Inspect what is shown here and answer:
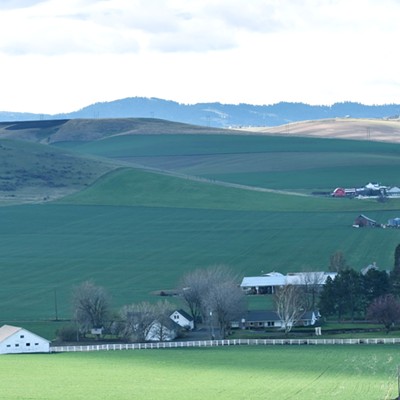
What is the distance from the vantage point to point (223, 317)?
71.9 metres

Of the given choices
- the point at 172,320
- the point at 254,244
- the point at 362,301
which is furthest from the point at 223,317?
the point at 254,244

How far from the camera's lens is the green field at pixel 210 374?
45875 millimetres

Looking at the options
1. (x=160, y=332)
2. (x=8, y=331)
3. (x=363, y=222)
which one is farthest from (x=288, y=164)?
(x=8, y=331)

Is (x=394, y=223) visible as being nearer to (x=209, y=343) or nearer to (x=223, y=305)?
(x=223, y=305)

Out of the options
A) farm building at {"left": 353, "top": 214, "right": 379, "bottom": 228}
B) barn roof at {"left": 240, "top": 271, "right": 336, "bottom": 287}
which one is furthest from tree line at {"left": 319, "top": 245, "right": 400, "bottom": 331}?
farm building at {"left": 353, "top": 214, "right": 379, "bottom": 228}

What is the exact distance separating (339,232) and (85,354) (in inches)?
1914

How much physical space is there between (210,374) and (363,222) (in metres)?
63.3

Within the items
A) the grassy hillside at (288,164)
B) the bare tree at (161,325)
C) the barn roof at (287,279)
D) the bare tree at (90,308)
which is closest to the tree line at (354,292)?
the barn roof at (287,279)

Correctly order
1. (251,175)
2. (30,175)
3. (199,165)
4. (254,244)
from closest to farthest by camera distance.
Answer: (254,244)
(30,175)
(251,175)
(199,165)

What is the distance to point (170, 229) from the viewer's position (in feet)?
379

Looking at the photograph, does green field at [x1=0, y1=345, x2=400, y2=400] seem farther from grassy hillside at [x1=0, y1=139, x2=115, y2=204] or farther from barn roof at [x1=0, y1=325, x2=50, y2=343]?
grassy hillside at [x1=0, y1=139, x2=115, y2=204]

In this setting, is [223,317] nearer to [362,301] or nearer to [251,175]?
[362,301]

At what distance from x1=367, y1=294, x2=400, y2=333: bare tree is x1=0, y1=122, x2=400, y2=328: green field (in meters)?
15.4

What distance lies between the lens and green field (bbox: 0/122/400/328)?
90562 millimetres
